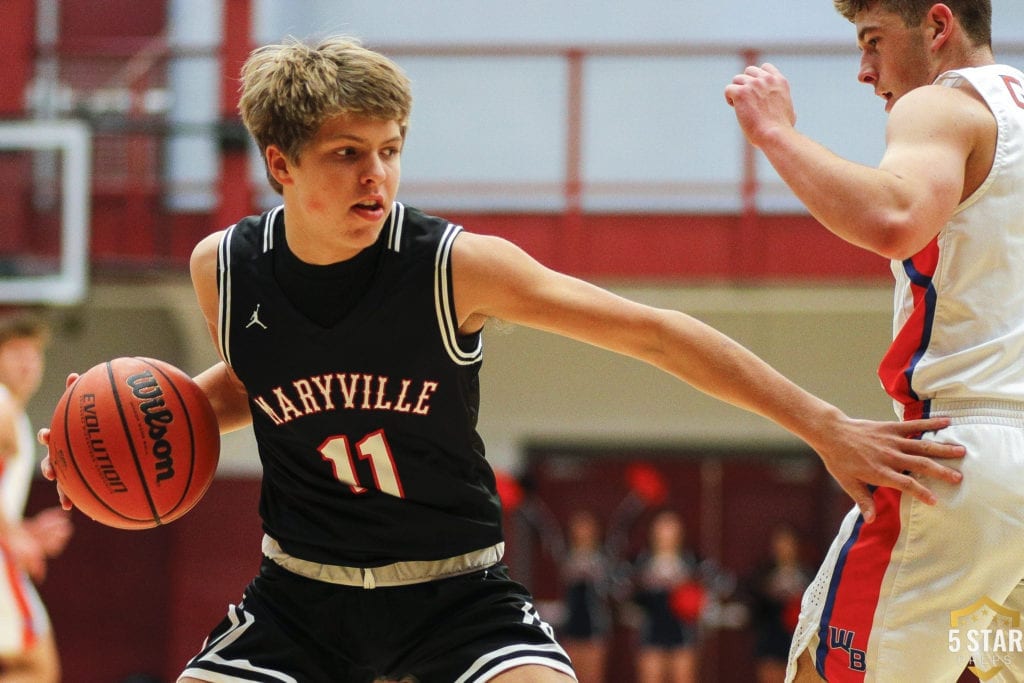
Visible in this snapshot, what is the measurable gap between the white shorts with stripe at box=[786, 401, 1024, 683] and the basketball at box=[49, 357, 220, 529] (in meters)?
1.53

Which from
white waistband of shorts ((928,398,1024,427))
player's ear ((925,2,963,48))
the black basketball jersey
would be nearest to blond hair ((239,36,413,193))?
the black basketball jersey

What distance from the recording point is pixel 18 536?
18.5 ft

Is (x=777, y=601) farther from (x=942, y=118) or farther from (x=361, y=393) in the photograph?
(x=942, y=118)

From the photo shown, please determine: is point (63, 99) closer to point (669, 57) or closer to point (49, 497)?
point (49, 497)

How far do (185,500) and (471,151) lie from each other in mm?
8062

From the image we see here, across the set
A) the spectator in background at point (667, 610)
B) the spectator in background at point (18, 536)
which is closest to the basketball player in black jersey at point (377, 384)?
the spectator in background at point (18, 536)

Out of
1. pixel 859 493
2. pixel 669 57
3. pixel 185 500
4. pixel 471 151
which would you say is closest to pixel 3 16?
pixel 471 151

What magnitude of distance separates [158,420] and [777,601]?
28.3 feet

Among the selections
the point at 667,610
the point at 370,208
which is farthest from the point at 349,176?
the point at 667,610

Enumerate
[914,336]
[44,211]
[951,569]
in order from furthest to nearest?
[44,211] → [914,336] → [951,569]

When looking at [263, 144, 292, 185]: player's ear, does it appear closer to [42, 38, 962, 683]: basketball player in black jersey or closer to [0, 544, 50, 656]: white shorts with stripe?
[42, 38, 962, 683]: basketball player in black jersey

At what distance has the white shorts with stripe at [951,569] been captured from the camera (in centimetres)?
254

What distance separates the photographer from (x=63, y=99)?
10664 mm

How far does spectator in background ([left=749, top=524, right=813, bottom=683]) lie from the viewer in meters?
10.6
